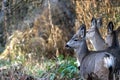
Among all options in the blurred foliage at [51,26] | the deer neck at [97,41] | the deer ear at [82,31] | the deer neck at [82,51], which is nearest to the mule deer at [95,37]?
the deer neck at [97,41]

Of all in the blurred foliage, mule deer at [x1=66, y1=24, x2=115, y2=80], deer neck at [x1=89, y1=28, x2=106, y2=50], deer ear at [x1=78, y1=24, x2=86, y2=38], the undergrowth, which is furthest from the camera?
the blurred foliage

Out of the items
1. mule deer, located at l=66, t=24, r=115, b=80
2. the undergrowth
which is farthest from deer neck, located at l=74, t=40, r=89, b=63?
the undergrowth

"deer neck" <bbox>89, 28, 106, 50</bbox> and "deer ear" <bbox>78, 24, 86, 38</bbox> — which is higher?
"deer ear" <bbox>78, 24, 86, 38</bbox>

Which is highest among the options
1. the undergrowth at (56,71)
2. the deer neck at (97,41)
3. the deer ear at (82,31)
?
the deer ear at (82,31)

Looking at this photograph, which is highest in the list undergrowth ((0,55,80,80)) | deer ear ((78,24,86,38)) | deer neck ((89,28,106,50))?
deer ear ((78,24,86,38))

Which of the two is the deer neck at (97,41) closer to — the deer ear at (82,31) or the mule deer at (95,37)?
the mule deer at (95,37)

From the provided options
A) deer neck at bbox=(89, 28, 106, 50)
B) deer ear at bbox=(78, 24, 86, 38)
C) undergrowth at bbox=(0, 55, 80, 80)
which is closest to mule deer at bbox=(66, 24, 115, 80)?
deer ear at bbox=(78, 24, 86, 38)

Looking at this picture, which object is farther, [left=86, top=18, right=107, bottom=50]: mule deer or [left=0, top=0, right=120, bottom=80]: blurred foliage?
[left=0, top=0, right=120, bottom=80]: blurred foliage

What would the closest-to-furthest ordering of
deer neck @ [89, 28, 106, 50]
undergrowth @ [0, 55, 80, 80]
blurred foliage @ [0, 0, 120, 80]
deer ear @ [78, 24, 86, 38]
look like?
1. deer ear @ [78, 24, 86, 38]
2. undergrowth @ [0, 55, 80, 80]
3. deer neck @ [89, 28, 106, 50]
4. blurred foliage @ [0, 0, 120, 80]

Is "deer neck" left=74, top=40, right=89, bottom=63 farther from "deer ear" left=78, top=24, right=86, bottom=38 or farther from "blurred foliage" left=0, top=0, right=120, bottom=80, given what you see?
"blurred foliage" left=0, top=0, right=120, bottom=80

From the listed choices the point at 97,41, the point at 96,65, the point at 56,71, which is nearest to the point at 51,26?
the point at 97,41

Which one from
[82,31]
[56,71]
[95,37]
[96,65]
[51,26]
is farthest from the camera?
[51,26]

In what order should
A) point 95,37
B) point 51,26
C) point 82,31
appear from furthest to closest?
point 51,26 < point 95,37 < point 82,31

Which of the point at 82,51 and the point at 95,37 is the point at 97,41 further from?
the point at 82,51
